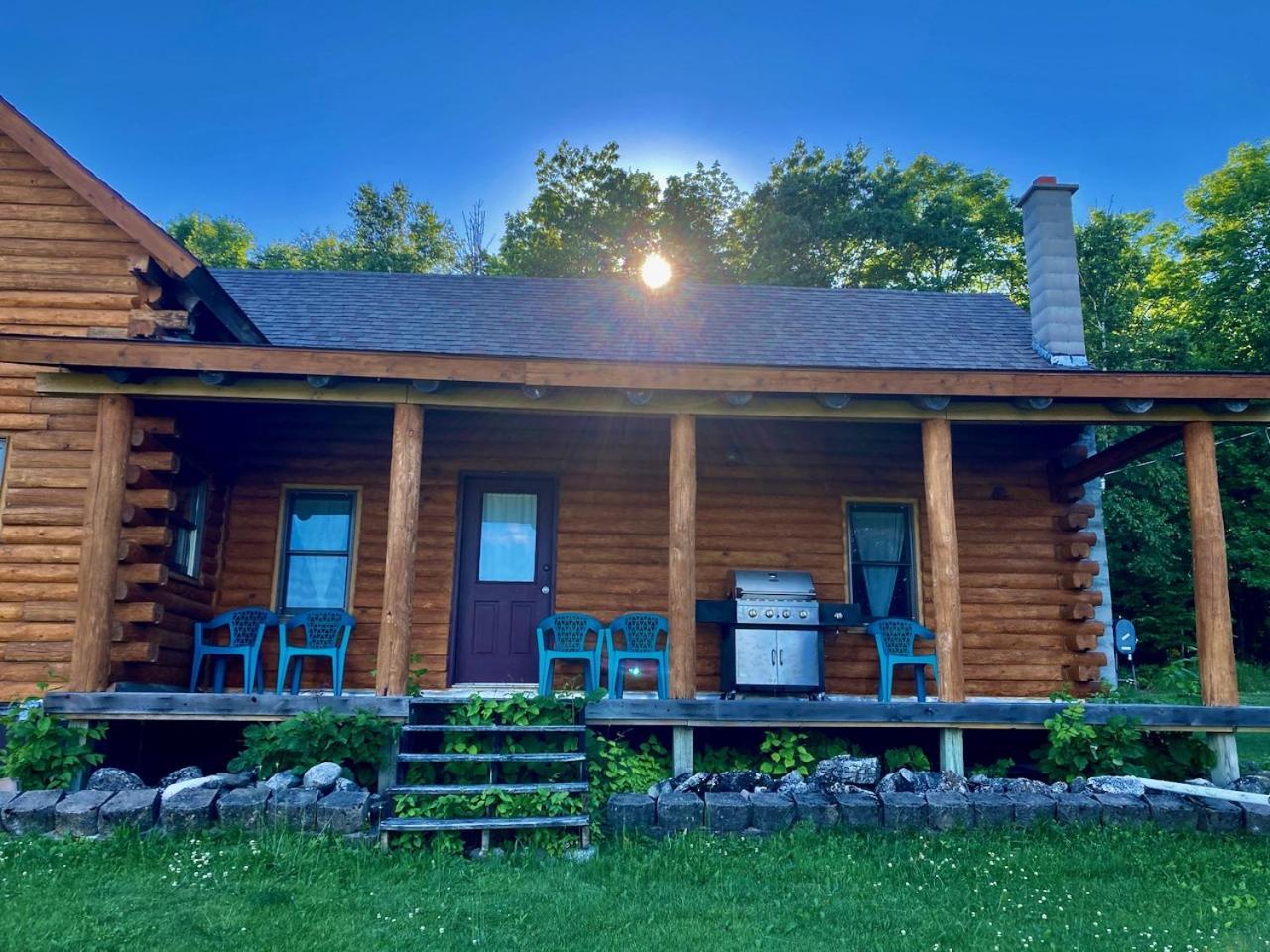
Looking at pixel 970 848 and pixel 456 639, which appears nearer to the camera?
pixel 970 848

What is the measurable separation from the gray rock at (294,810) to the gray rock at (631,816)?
1693mm

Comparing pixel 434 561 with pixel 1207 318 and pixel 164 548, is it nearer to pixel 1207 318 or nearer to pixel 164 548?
pixel 164 548

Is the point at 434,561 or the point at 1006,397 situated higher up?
the point at 1006,397

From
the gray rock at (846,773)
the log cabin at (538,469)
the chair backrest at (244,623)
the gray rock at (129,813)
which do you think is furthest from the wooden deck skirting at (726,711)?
the chair backrest at (244,623)

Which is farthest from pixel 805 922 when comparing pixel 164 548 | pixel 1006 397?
pixel 164 548

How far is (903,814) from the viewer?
18.5 feet

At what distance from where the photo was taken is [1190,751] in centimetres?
666

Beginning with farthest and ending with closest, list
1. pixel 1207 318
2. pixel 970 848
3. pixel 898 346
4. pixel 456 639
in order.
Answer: pixel 1207 318
pixel 898 346
pixel 456 639
pixel 970 848

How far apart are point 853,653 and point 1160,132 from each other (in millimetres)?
22322

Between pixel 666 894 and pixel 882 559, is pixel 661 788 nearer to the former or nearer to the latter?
pixel 666 894

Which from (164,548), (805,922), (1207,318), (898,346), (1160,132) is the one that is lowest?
(805,922)

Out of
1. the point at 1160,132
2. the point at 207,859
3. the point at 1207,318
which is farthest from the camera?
the point at 1160,132

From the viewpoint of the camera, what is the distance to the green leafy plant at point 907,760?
691 centimetres

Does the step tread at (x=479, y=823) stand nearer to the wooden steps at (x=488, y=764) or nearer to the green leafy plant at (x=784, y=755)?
the wooden steps at (x=488, y=764)
